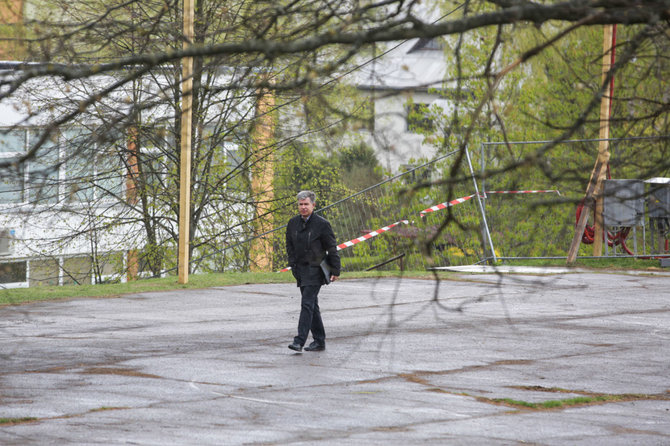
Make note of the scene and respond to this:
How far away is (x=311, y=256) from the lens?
11.5 metres

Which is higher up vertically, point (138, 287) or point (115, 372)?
point (138, 287)

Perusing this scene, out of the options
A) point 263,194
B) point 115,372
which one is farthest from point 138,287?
point 115,372

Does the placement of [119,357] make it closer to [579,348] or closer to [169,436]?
[169,436]

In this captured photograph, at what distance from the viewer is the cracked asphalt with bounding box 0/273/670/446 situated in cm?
741

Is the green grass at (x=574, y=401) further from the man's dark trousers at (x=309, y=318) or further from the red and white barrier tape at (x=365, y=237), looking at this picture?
the red and white barrier tape at (x=365, y=237)

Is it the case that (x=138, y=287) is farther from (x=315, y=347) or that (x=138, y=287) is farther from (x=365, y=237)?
(x=315, y=347)

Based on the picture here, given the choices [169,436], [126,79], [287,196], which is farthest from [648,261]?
[126,79]

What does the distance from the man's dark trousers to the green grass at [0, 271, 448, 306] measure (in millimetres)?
5799

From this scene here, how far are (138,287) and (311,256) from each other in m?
→ 7.38

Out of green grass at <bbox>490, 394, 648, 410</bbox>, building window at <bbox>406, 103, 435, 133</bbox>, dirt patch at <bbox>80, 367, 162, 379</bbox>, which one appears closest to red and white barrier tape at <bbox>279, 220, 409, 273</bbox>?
building window at <bbox>406, 103, 435, 133</bbox>

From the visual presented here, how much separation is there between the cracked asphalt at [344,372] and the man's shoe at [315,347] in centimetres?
11

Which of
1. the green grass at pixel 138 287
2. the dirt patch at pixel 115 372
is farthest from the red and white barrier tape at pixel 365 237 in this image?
the dirt patch at pixel 115 372

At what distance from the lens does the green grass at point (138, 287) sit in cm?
1666

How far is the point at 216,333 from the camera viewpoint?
1273 cm
